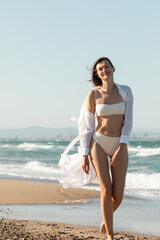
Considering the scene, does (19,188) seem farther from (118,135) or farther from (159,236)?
(118,135)

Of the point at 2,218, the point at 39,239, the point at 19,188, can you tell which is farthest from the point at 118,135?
the point at 19,188

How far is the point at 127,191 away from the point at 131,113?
621 cm

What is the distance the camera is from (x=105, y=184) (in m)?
4.25

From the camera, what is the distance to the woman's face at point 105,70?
4.46 metres

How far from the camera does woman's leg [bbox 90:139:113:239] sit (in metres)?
4.26

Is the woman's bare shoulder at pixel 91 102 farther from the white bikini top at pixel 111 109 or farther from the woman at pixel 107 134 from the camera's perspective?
the white bikini top at pixel 111 109

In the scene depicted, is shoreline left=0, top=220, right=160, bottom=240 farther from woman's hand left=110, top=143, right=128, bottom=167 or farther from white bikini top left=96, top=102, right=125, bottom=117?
white bikini top left=96, top=102, right=125, bottom=117

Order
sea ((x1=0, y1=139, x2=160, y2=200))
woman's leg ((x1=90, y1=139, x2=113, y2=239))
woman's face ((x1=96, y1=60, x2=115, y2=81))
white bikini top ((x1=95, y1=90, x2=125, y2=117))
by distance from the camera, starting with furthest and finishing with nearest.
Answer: sea ((x1=0, y1=139, x2=160, y2=200)) < woman's face ((x1=96, y1=60, x2=115, y2=81)) < white bikini top ((x1=95, y1=90, x2=125, y2=117)) < woman's leg ((x1=90, y1=139, x2=113, y2=239))

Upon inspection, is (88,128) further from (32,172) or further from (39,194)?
(32,172)

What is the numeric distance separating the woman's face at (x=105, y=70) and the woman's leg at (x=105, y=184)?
0.81m

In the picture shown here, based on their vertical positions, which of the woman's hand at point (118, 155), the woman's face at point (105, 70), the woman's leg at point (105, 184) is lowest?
the woman's leg at point (105, 184)

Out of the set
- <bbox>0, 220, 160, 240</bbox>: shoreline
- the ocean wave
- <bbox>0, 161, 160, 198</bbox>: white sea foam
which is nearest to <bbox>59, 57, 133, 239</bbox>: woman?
<bbox>0, 220, 160, 240</bbox>: shoreline

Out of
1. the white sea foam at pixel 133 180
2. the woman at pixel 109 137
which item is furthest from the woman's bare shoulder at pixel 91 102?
the white sea foam at pixel 133 180

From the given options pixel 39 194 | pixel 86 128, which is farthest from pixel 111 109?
pixel 39 194
